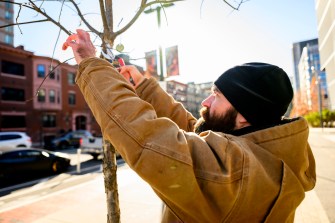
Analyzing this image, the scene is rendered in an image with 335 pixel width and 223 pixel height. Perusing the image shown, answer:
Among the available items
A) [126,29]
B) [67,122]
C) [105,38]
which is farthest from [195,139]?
[67,122]

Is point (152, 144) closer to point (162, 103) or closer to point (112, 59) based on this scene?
point (112, 59)

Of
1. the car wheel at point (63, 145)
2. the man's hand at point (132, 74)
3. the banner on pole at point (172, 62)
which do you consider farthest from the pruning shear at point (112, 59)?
the car wheel at point (63, 145)

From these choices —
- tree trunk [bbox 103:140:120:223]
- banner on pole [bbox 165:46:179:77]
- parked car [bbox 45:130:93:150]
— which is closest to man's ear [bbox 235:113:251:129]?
tree trunk [bbox 103:140:120:223]

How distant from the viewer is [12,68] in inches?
1271

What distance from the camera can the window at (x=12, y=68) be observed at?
31252 millimetres

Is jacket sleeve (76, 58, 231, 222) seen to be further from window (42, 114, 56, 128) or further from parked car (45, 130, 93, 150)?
window (42, 114, 56, 128)

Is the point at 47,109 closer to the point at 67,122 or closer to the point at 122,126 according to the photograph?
the point at 67,122

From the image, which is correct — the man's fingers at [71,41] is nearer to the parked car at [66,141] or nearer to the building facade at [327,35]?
the parked car at [66,141]

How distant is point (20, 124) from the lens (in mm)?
32969

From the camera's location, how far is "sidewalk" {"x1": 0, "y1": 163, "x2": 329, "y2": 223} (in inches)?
218

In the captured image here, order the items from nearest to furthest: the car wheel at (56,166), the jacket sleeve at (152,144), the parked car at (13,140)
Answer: the jacket sleeve at (152,144)
the car wheel at (56,166)
the parked car at (13,140)

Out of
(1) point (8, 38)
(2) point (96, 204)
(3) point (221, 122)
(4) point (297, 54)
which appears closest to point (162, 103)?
(3) point (221, 122)

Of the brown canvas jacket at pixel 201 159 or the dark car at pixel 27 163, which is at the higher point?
the brown canvas jacket at pixel 201 159

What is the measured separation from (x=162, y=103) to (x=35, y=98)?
36.7 meters
